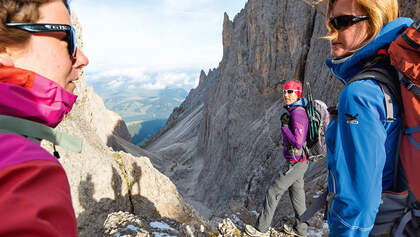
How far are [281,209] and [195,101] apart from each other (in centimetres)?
9175

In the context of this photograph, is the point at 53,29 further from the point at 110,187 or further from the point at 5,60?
the point at 110,187

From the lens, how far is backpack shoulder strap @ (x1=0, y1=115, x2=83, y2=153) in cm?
108

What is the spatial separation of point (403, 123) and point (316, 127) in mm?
3692

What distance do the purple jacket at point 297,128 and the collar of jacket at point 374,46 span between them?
3.09m

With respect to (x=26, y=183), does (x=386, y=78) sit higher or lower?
higher

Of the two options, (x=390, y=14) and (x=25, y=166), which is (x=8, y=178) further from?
(x=390, y=14)

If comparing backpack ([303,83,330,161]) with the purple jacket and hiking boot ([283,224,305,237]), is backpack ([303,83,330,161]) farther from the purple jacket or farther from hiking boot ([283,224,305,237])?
hiking boot ([283,224,305,237])

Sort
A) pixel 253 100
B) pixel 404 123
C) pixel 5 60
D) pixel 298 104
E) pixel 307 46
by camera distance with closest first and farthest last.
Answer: pixel 5 60
pixel 404 123
pixel 298 104
pixel 307 46
pixel 253 100

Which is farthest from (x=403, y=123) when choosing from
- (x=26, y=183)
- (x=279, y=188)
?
(x=279, y=188)

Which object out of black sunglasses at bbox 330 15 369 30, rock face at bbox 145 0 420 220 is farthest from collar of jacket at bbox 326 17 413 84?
rock face at bbox 145 0 420 220

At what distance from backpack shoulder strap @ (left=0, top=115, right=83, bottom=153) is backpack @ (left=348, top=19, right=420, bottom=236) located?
2.49 metres

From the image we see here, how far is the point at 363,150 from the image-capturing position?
6.18ft

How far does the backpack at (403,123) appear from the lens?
5.46 feet

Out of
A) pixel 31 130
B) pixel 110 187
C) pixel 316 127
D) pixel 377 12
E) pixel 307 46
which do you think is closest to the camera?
pixel 31 130
